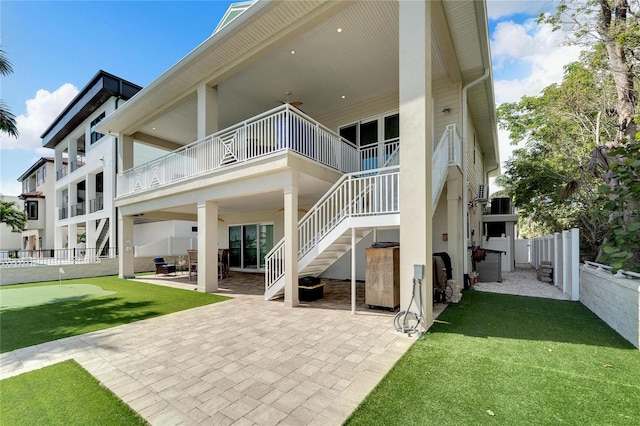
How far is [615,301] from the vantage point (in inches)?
184

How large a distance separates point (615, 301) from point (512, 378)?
3181 mm

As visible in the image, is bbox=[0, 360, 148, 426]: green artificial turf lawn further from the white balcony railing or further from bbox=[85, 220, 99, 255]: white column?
bbox=[85, 220, 99, 255]: white column

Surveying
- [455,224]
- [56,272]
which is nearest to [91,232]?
[56,272]

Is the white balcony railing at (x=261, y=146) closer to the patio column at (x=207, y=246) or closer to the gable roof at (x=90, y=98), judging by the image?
the patio column at (x=207, y=246)

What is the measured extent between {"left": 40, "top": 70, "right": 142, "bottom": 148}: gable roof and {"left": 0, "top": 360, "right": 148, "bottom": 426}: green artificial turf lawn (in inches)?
637

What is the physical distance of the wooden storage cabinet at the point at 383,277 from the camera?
5945 millimetres

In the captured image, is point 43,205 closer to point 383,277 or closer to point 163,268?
point 163,268

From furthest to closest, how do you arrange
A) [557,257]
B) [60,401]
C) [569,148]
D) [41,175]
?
[41,175] → [569,148] → [557,257] → [60,401]

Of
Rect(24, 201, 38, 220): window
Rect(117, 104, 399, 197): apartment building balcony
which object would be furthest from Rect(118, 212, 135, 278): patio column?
Rect(24, 201, 38, 220): window

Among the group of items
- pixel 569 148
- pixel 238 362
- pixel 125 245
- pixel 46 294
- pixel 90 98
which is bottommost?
pixel 46 294

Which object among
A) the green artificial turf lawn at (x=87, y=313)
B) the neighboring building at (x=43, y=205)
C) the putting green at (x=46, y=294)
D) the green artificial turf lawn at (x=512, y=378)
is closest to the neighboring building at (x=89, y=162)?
the neighboring building at (x=43, y=205)

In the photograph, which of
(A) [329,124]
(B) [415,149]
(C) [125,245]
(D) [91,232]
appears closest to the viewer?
(B) [415,149]

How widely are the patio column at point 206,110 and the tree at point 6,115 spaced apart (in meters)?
5.35

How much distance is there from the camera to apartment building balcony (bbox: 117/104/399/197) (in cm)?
679
